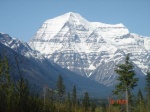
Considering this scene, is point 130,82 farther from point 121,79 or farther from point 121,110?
point 121,110

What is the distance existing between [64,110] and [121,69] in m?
60.8

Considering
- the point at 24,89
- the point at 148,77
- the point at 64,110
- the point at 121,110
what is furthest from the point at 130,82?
the point at 24,89

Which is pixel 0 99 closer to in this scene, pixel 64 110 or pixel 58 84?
pixel 64 110

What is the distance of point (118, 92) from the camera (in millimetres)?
75750

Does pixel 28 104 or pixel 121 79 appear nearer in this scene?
pixel 28 104

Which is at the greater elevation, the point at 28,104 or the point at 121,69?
the point at 121,69

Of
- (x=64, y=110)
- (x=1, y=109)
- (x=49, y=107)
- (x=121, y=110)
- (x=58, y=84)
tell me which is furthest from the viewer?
(x=58, y=84)

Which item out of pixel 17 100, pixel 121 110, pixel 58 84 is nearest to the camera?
pixel 17 100

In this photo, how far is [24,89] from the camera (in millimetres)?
10531

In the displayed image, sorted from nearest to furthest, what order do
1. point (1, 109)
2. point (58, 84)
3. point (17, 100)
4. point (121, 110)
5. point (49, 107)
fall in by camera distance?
point (1, 109)
point (17, 100)
point (49, 107)
point (121, 110)
point (58, 84)

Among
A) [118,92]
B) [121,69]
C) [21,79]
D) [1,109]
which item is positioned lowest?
[1,109]

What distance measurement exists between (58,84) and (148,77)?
167 feet

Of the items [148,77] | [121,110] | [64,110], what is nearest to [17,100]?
[64,110]

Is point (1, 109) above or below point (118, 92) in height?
below
